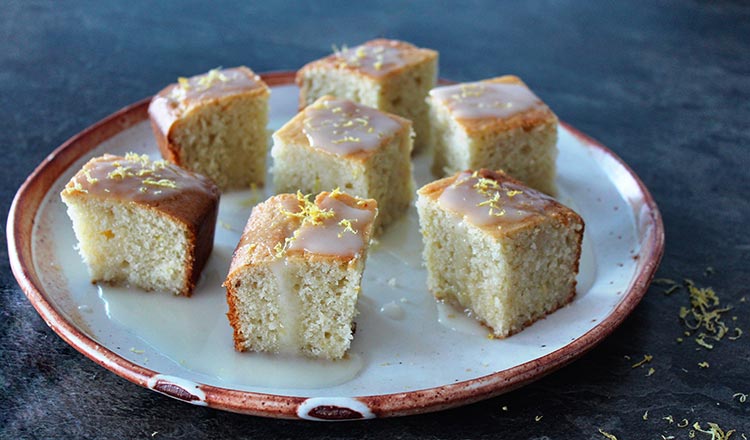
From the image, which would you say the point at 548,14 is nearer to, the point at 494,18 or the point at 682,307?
the point at 494,18

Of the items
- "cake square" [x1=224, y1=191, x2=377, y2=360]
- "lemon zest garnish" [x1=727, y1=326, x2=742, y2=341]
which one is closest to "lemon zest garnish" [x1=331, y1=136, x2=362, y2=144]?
"cake square" [x1=224, y1=191, x2=377, y2=360]

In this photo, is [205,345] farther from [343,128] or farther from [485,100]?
→ [485,100]

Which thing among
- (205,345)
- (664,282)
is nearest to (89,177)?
(205,345)

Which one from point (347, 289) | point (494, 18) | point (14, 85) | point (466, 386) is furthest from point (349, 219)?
point (494, 18)

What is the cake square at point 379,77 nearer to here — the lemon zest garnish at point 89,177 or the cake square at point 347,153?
the cake square at point 347,153

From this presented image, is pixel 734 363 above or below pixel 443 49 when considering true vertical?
below

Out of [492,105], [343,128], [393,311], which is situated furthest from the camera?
[492,105]
